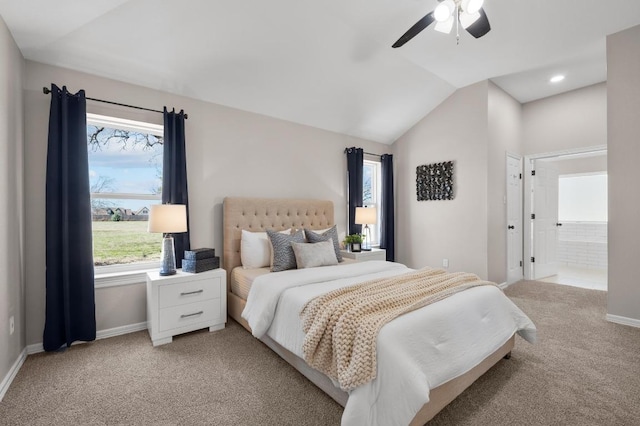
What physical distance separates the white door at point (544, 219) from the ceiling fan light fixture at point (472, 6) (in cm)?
404

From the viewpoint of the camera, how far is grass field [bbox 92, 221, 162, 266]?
116 inches

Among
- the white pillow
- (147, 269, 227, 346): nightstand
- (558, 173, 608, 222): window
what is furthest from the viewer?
(558, 173, 608, 222): window

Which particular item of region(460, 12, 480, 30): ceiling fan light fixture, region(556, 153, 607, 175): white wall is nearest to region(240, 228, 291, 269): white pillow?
region(460, 12, 480, 30): ceiling fan light fixture

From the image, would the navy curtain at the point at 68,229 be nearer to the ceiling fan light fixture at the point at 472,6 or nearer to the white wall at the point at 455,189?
the ceiling fan light fixture at the point at 472,6

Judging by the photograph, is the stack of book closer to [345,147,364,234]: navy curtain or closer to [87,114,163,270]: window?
[87,114,163,270]: window

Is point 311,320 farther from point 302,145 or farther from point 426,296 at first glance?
point 302,145

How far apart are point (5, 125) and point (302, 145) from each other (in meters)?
2.94

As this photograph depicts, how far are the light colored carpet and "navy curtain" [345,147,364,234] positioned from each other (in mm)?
2500

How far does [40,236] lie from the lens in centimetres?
252

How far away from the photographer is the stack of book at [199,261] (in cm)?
287

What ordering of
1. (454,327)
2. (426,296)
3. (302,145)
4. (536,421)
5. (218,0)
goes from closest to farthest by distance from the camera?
(536,421) < (454,327) < (426,296) < (218,0) < (302,145)

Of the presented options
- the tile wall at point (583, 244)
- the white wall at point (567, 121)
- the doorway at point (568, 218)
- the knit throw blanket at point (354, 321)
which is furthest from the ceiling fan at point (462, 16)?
the tile wall at point (583, 244)

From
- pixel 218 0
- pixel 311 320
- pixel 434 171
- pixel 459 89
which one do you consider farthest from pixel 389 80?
pixel 311 320

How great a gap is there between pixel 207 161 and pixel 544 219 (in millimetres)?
5642
